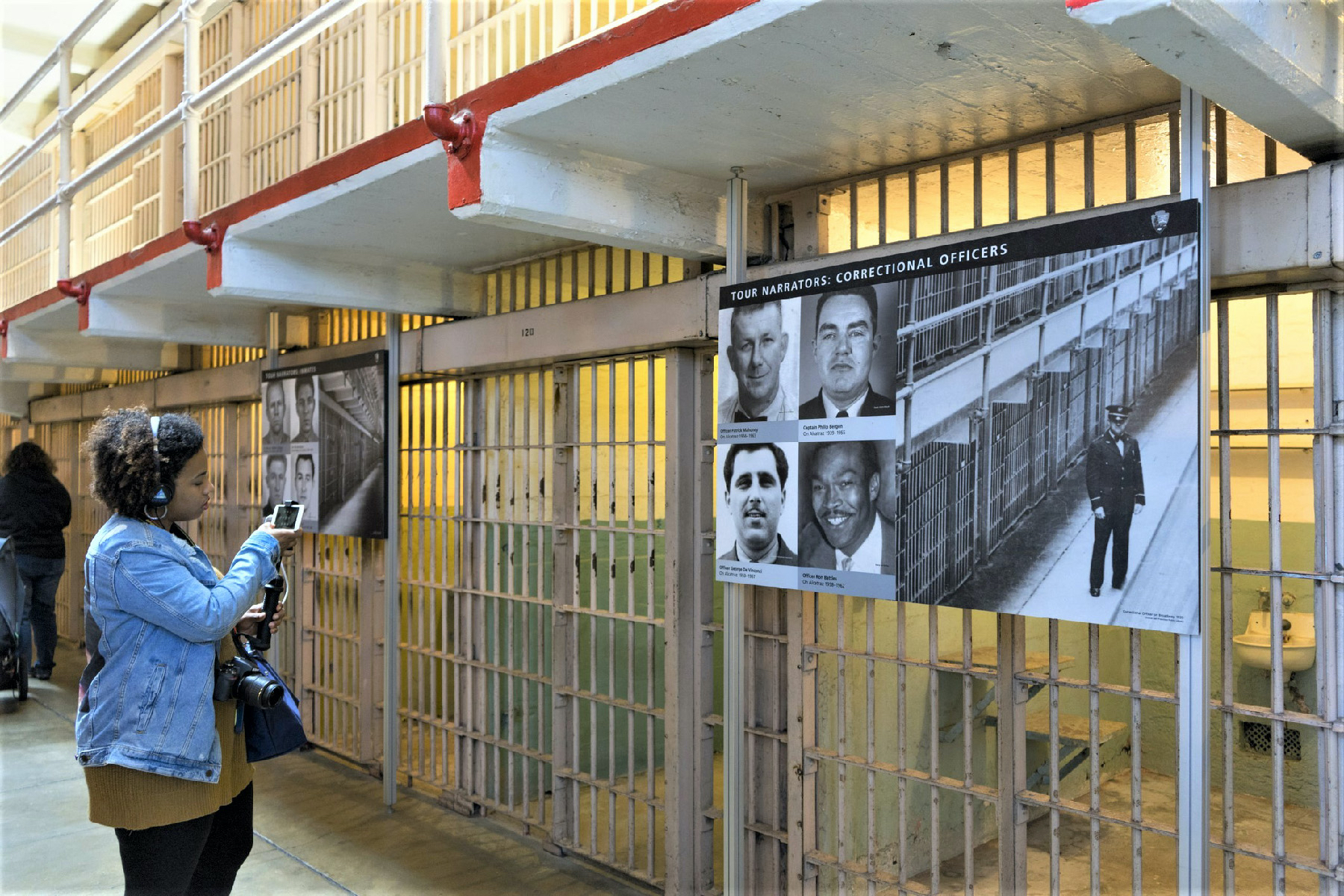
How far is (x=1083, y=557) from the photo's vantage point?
9.52ft

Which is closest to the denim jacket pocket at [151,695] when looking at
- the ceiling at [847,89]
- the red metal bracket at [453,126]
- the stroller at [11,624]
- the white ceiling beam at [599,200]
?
the white ceiling beam at [599,200]

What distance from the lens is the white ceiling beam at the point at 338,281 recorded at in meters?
4.99

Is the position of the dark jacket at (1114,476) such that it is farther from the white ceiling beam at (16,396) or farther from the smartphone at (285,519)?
the white ceiling beam at (16,396)

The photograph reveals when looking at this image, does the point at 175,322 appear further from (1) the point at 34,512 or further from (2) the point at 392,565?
(1) the point at 34,512

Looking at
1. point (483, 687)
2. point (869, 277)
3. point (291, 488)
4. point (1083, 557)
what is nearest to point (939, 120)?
point (869, 277)

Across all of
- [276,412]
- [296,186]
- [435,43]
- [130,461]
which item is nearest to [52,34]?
[276,412]

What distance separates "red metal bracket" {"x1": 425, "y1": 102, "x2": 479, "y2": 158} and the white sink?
16.3 ft

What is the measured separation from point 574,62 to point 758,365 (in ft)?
4.49

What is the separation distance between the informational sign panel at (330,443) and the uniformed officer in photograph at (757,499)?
283 cm

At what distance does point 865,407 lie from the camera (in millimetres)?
3430

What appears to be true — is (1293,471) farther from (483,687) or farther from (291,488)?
(291,488)

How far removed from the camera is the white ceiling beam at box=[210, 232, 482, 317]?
499 cm

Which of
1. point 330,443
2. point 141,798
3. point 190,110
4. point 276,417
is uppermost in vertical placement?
point 190,110

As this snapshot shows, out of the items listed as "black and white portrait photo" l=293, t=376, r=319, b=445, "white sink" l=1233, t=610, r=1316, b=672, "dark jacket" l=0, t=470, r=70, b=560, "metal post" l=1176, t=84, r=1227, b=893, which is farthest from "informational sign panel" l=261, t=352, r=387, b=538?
"white sink" l=1233, t=610, r=1316, b=672
